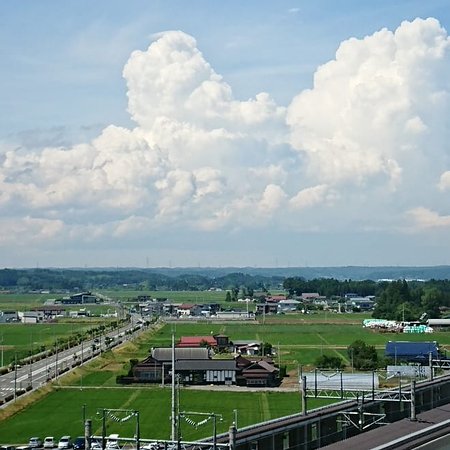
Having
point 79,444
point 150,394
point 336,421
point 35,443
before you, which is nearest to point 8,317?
point 150,394

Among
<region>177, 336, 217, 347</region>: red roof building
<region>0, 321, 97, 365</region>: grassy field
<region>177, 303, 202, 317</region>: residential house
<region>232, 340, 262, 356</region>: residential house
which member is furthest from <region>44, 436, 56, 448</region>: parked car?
<region>177, 303, 202, 317</region>: residential house

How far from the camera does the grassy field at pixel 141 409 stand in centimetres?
2708

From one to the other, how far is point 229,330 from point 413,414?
174 feet

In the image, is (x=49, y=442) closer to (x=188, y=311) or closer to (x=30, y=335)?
(x=30, y=335)

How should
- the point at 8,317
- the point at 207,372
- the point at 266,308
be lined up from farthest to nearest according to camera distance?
the point at 266,308
the point at 8,317
the point at 207,372

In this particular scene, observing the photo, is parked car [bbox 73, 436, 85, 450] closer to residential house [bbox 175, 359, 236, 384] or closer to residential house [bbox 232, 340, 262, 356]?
residential house [bbox 175, 359, 236, 384]

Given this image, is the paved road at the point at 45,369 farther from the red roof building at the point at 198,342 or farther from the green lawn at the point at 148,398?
the red roof building at the point at 198,342

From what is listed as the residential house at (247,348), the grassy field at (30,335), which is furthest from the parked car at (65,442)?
the residential house at (247,348)

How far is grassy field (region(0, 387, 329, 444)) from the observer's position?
88.8 feet

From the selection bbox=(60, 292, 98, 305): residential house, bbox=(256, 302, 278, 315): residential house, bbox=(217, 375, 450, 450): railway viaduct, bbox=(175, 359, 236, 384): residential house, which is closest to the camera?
bbox=(217, 375, 450, 450): railway viaduct

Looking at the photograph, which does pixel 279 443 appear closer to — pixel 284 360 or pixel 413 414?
pixel 413 414

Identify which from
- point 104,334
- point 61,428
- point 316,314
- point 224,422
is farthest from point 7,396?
point 316,314

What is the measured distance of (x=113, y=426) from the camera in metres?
27.7

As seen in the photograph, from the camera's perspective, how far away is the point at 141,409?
105 feet
